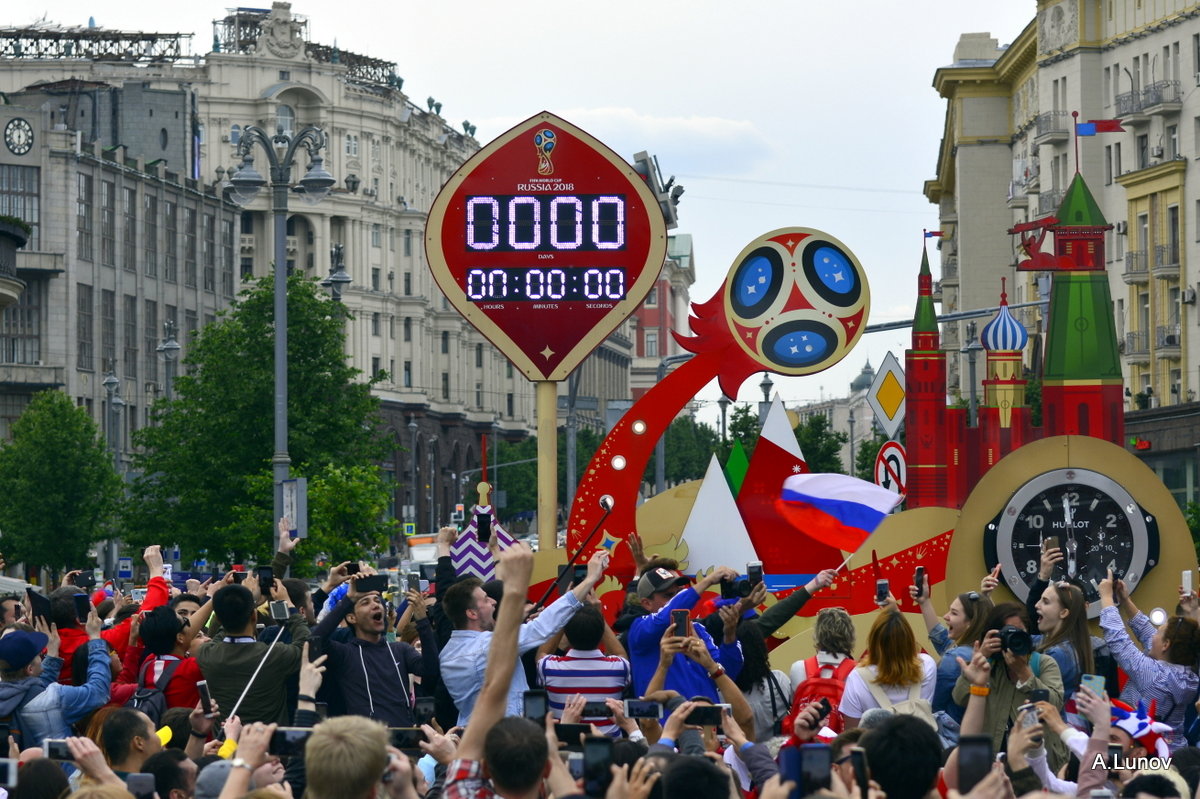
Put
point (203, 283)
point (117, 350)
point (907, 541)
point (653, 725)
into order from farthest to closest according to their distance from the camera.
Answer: point (203, 283), point (117, 350), point (907, 541), point (653, 725)

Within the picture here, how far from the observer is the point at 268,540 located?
147ft

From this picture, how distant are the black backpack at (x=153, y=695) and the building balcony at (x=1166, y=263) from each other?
5016 centimetres

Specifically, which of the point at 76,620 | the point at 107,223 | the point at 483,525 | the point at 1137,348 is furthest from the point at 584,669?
the point at 107,223

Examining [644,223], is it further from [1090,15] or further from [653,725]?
[1090,15]

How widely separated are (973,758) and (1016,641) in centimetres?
362

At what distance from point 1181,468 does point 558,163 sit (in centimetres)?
3683

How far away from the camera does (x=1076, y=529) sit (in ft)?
57.6

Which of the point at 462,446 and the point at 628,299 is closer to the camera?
the point at 628,299

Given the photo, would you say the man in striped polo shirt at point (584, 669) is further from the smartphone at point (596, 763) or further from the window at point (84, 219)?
the window at point (84, 219)

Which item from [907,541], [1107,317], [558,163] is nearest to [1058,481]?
[907,541]

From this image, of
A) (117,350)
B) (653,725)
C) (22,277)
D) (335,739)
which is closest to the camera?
(335,739)

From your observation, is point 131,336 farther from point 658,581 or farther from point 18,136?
point 658,581

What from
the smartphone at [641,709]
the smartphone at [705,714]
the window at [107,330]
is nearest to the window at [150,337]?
the window at [107,330]

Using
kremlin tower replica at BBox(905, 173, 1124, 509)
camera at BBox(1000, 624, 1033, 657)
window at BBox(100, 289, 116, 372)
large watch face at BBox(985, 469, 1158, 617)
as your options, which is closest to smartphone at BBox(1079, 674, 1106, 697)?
camera at BBox(1000, 624, 1033, 657)
